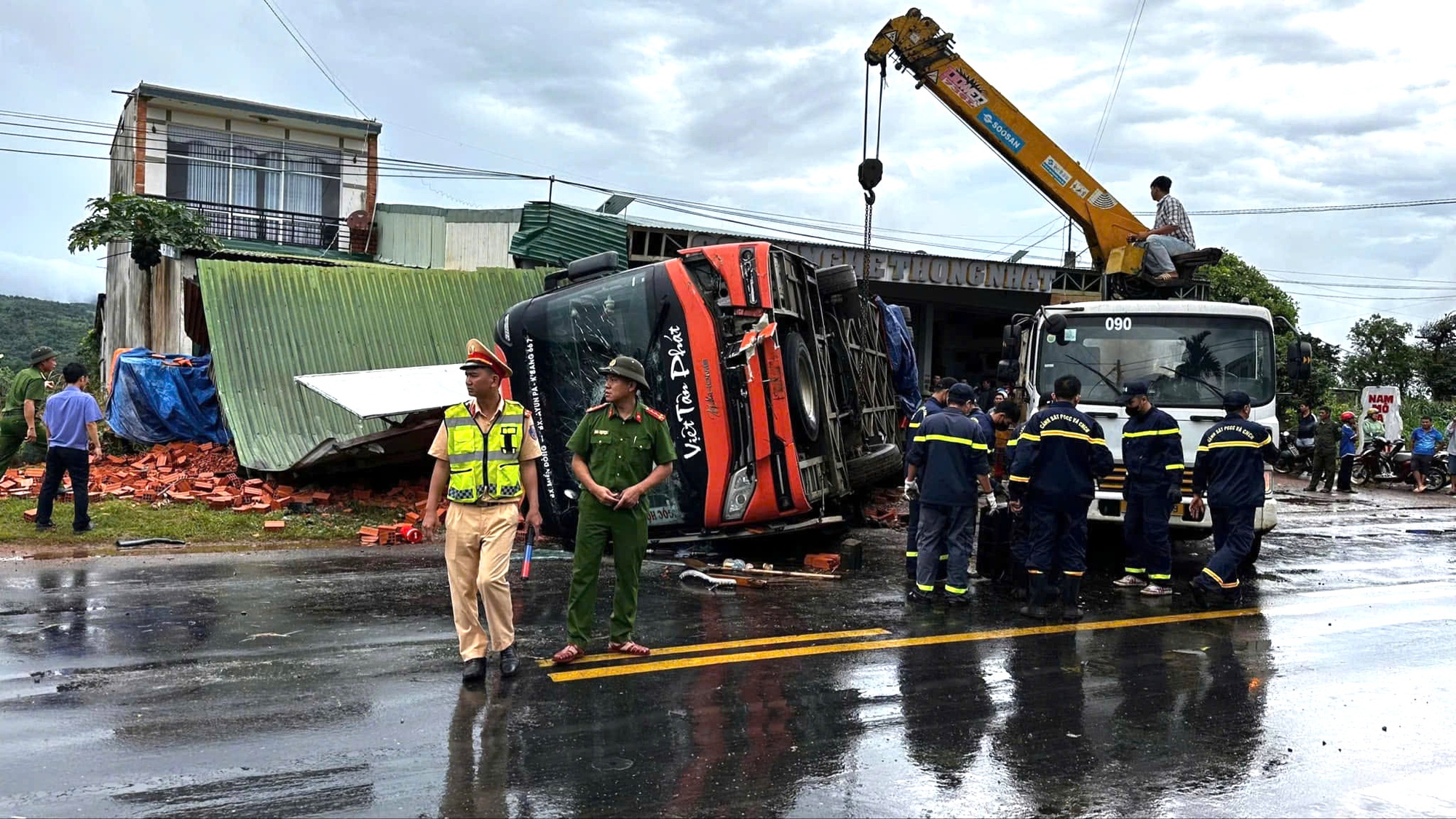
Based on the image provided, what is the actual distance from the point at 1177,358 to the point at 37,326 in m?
47.3

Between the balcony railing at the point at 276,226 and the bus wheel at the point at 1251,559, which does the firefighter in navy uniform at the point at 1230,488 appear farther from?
the balcony railing at the point at 276,226

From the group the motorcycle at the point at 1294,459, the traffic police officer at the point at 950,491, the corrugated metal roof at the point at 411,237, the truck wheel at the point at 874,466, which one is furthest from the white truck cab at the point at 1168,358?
the corrugated metal roof at the point at 411,237

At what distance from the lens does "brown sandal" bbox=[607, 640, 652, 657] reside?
6074mm

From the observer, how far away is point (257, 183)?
24.7 metres

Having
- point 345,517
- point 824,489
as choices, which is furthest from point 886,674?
point 345,517

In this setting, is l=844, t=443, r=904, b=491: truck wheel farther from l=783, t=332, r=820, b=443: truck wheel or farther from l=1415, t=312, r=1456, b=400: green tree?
l=1415, t=312, r=1456, b=400: green tree

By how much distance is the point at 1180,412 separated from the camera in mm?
9789

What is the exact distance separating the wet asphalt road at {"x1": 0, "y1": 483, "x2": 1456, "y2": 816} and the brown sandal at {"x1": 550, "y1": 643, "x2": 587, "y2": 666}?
0.10 m

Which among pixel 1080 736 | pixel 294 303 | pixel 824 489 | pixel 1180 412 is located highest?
pixel 294 303

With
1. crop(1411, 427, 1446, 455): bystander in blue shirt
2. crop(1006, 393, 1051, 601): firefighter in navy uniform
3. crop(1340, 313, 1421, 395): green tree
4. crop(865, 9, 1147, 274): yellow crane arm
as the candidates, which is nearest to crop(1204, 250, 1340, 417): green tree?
crop(1340, 313, 1421, 395): green tree

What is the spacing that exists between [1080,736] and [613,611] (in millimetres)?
2471

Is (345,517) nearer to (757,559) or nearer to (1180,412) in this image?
(757,559)

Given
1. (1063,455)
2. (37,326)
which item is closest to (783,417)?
(1063,455)

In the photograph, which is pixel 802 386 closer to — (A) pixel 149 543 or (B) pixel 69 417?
(A) pixel 149 543
